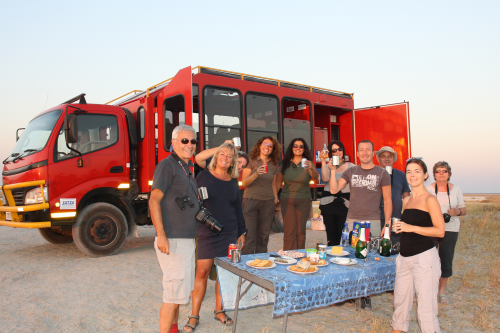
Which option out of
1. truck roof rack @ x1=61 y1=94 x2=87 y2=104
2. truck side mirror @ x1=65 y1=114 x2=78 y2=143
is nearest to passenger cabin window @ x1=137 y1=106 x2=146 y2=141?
truck roof rack @ x1=61 y1=94 x2=87 y2=104

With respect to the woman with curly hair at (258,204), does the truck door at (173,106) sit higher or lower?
higher

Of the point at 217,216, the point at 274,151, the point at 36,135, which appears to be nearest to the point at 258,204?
the point at 274,151

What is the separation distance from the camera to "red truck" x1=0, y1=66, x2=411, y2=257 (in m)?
5.78

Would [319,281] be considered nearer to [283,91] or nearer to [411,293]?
[411,293]

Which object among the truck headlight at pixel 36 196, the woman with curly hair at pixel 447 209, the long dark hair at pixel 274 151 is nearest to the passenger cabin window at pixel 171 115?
the long dark hair at pixel 274 151

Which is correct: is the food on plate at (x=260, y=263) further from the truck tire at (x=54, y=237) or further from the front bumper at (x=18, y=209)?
the truck tire at (x=54, y=237)

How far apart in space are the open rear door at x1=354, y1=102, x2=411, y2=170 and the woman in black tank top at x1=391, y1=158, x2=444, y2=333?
5358 millimetres

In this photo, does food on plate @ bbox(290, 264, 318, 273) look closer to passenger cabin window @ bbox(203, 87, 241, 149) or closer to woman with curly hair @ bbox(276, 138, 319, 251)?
woman with curly hair @ bbox(276, 138, 319, 251)

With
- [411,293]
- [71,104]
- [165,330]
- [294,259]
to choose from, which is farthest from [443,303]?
[71,104]

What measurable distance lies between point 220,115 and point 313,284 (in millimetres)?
3946

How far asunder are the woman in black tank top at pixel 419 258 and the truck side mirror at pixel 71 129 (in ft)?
15.5

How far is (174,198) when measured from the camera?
113 inches

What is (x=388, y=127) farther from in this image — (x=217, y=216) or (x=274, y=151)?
(x=217, y=216)

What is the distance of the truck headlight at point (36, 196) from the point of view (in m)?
5.72
